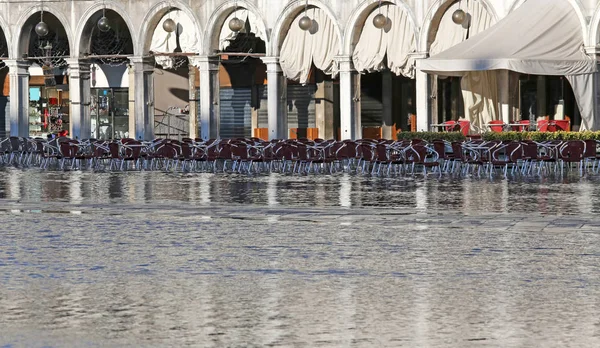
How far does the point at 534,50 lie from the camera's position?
29.3m

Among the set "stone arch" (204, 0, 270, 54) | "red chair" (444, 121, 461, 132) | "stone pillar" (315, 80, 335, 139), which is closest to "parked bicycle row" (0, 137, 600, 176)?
"red chair" (444, 121, 461, 132)

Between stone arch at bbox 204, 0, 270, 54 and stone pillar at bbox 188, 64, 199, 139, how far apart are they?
3.11m

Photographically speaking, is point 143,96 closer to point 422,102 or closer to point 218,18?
point 218,18

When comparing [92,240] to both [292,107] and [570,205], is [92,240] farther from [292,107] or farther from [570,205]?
[292,107]

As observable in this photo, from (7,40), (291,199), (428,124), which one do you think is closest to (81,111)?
(7,40)

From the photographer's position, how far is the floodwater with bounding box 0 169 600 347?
8523 mm

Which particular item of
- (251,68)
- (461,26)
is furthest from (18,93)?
(461,26)

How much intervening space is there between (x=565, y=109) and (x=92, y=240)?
23.3m

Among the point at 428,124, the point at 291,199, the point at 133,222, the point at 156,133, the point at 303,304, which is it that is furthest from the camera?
the point at 156,133

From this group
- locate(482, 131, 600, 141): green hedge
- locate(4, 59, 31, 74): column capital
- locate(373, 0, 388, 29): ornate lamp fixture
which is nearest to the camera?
locate(482, 131, 600, 141): green hedge

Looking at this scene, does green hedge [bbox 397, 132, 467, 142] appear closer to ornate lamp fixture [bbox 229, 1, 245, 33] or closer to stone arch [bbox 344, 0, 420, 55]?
stone arch [bbox 344, 0, 420, 55]

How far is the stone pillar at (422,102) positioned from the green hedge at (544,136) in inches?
224

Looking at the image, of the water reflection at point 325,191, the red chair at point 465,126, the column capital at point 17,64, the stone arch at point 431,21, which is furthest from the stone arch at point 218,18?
the water reflection at point 325,191

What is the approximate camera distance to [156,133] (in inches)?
1752
